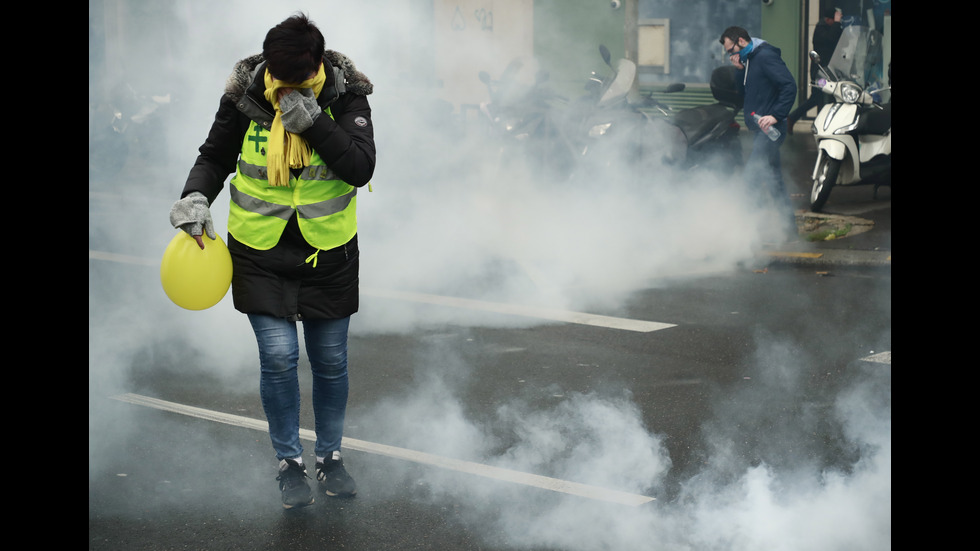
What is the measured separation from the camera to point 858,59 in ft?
32.2

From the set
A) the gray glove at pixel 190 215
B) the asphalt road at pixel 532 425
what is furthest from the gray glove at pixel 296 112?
the asphalt road at pixel 532 425

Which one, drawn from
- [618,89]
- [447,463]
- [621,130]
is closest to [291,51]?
[447,463]

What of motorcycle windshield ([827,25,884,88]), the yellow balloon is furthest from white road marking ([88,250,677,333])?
motorcycle windshield ([827,25,884,88])

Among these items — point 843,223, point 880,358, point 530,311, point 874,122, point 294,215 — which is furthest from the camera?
point 874,122

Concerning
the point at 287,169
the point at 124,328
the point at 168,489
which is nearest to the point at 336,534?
the point at 168,489

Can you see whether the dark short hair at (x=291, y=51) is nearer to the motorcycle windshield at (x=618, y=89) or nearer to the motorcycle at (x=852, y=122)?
the motorcycle windshield at (x=618, y=89)

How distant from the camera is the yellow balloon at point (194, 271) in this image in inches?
132

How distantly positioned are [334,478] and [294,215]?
84 cm

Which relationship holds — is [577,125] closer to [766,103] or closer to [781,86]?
[766,103]

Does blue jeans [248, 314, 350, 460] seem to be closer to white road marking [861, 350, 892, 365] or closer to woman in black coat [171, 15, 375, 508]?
woman in black coat [171, 15, 375, 508]

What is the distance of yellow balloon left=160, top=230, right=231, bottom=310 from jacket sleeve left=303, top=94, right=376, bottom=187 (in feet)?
1.44

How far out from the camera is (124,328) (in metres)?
6.13
